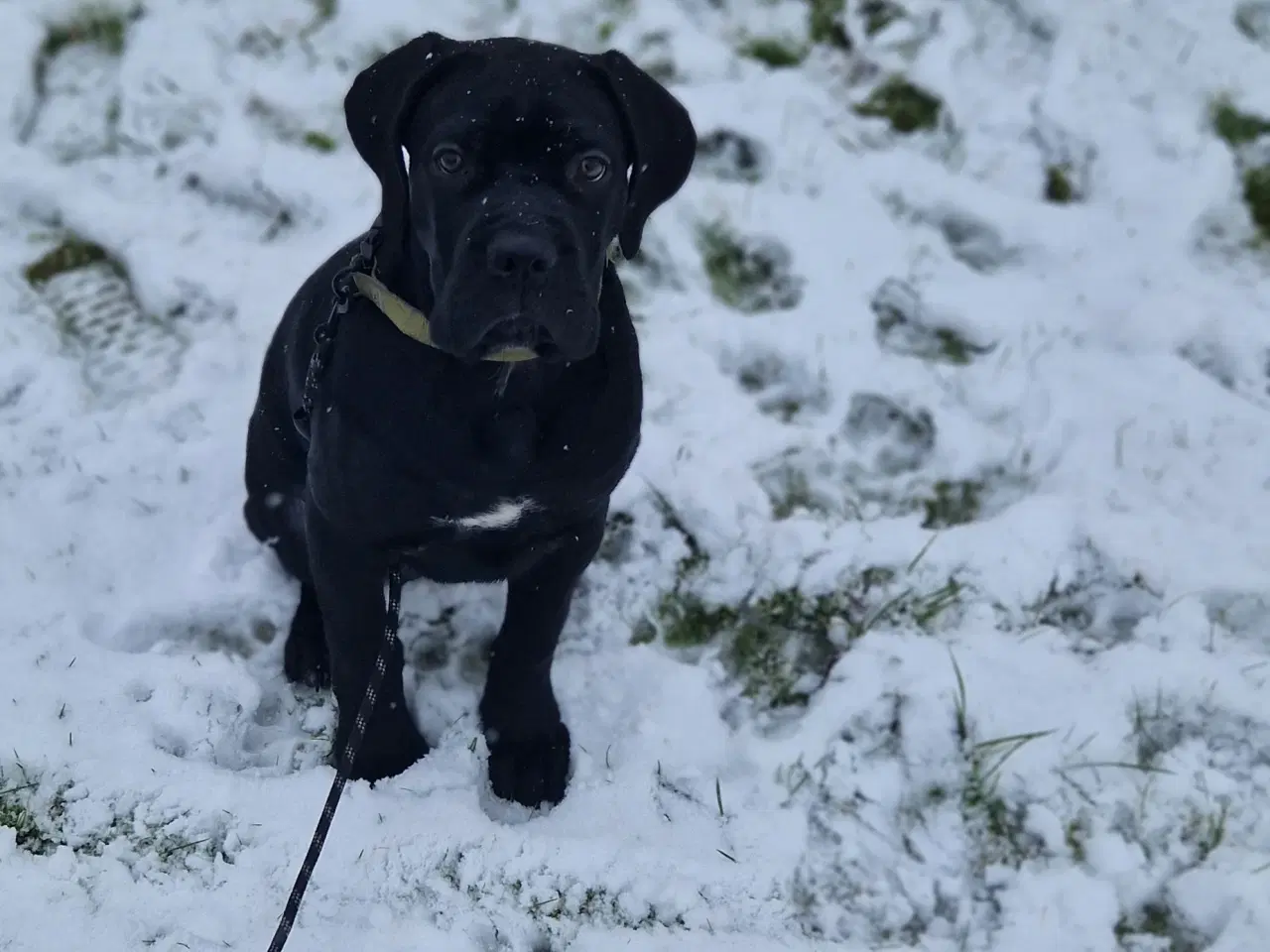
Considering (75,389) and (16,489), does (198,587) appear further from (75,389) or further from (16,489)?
(75,389)

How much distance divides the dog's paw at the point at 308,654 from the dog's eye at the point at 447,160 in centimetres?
108

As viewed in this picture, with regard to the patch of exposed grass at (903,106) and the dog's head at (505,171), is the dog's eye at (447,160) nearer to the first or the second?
the dog's head at (505,171)

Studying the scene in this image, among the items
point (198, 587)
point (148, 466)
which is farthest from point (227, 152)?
point (198, 587)

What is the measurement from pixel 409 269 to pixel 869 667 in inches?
52.5

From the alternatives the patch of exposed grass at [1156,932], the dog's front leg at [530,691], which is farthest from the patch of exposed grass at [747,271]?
the patch of exposed grass at [1156,932]

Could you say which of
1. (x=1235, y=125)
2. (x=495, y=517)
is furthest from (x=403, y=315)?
(x=1235, y=125)

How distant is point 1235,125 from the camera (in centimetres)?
368

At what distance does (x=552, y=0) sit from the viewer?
3.90 metres

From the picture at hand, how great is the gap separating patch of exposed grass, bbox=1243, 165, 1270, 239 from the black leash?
289 centimetres

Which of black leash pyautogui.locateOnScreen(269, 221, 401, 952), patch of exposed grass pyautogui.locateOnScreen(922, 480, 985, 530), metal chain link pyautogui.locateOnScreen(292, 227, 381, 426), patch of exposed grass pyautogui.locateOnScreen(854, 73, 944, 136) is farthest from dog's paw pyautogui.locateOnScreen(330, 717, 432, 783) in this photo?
patch of exposed grass pyautogui.locateOnScreen(854, 73, 944, 136)

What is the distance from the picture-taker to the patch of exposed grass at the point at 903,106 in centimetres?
371

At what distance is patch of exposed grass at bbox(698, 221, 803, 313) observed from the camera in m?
3.28

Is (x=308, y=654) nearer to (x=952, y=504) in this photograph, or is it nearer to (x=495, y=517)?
(x=495, y=517)

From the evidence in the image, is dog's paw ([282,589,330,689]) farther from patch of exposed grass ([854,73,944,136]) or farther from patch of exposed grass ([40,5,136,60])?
patch of exposed grass ([854,73,944,136])
